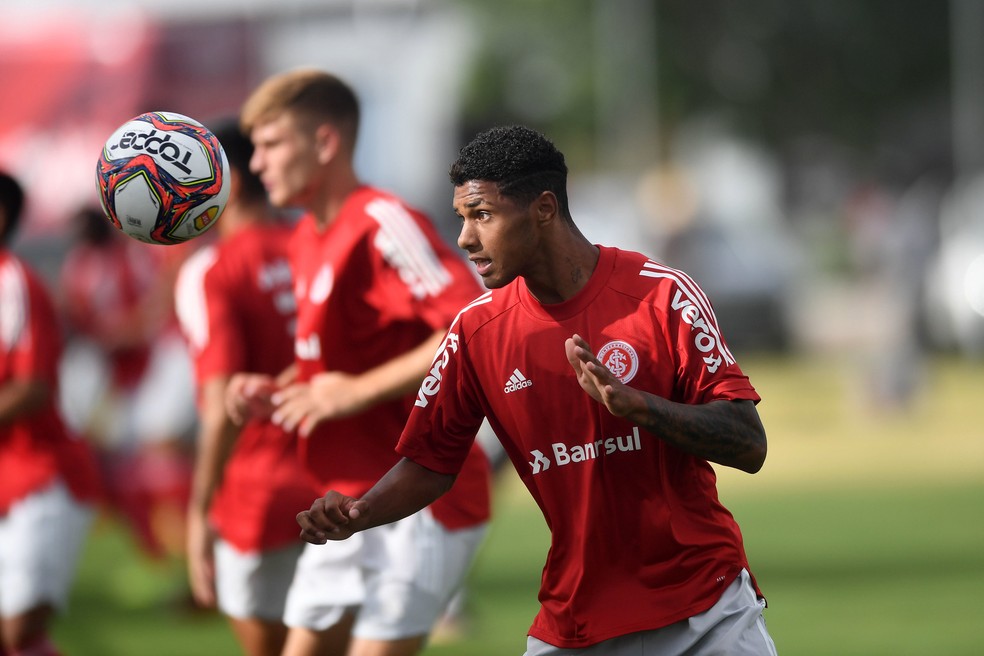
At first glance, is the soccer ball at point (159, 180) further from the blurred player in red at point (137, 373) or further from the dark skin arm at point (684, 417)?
the blurred player in red at point (137, 373)

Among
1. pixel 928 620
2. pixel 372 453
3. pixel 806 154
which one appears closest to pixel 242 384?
pixel 372 453

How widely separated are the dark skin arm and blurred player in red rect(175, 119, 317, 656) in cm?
247

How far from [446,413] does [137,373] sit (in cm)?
914

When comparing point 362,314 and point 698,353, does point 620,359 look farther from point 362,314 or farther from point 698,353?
point 362,314

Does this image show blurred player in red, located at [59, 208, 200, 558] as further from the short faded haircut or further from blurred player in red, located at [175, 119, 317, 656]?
the short faded haircut

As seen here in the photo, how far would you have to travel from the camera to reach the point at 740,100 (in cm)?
4938

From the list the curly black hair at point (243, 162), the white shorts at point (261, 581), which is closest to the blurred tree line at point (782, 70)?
the curly black hair at point (243, 162)

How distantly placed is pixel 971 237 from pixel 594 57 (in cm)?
2539

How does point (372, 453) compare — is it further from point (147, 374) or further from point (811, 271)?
point (811, 271)

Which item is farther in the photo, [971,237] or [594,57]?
[594,57]

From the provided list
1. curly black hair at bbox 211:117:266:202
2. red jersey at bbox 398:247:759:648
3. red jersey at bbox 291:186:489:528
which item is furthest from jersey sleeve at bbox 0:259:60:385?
red jersey at bbox 398:247:759:648

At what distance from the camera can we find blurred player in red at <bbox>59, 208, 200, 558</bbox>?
1213 centimetres

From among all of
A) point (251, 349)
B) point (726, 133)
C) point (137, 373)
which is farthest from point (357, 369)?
point (726, 133)

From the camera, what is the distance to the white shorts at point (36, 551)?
7.32m
